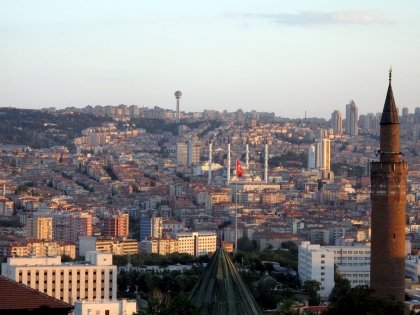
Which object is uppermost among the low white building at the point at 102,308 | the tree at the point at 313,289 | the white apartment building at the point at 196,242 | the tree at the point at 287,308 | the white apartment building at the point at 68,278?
the low white building at the point at 102,308

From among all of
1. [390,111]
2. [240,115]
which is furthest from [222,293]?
[240,115]

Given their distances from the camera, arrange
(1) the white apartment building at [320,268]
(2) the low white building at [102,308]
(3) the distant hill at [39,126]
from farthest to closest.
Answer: (3) the distant hill at [39,126] < (1) the white apartment building at [320,268] < (2) the low white building at [102,308]

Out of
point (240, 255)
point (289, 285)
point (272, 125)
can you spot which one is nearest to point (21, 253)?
point (240, 255)

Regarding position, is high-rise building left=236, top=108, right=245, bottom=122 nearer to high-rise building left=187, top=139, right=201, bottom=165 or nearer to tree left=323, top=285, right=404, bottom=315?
high-rise building left=187, top=139, right=201, bottom=165

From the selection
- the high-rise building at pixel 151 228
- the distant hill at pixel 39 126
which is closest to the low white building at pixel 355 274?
the high-rise building at pixel 151 228

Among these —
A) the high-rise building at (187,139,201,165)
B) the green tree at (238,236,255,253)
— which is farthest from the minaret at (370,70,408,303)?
the high-rise building at (187,139,201,165)

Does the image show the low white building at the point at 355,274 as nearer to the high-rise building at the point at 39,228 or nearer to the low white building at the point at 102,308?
the high-rise building at the point at 39,228
